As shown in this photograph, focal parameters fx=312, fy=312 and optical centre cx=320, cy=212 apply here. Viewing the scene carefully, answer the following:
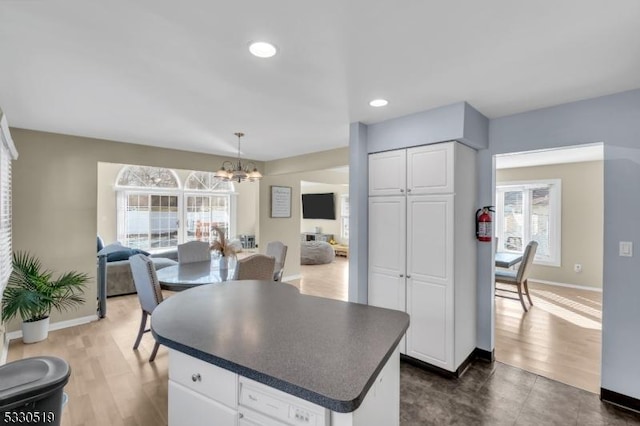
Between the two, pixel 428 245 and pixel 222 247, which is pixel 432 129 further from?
pixel 222 247

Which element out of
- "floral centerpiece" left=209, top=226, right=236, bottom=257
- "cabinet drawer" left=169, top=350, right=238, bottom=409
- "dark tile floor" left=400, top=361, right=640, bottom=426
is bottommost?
"dark tile floor" left=400, top=361, right=640, bottom=426

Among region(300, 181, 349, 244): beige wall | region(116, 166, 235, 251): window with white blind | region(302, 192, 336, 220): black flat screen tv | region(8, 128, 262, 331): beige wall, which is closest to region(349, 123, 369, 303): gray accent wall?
region(8, 128, 262, 331): beige wall

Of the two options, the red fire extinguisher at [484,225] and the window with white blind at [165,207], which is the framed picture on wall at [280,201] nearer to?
the window with white blind at [165,207]

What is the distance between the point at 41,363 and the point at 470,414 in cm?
259

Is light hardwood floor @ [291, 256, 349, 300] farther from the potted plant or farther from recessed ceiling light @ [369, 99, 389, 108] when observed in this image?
the potted plant

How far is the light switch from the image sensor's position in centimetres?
231

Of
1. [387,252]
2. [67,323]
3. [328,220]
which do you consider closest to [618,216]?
[387,252]

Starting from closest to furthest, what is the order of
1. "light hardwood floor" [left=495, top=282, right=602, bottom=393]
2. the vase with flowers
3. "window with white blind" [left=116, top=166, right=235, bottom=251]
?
"light hardwood floor" [left=495, top=282, right=602, bottom=393] → the vase with flowers → "window with white blind" [left=116, top=166, right=235, bottom=251]

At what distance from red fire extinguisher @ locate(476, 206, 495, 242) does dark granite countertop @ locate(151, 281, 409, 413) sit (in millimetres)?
1783

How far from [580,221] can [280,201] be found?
5.56 meters

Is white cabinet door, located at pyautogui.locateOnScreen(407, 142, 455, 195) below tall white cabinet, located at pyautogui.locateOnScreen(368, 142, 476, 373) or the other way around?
the other way around

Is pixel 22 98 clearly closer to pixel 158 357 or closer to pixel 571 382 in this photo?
pixel 158 357

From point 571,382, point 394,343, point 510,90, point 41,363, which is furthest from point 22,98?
point 571,382

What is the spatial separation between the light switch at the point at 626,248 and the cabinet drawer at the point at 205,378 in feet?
9.37
